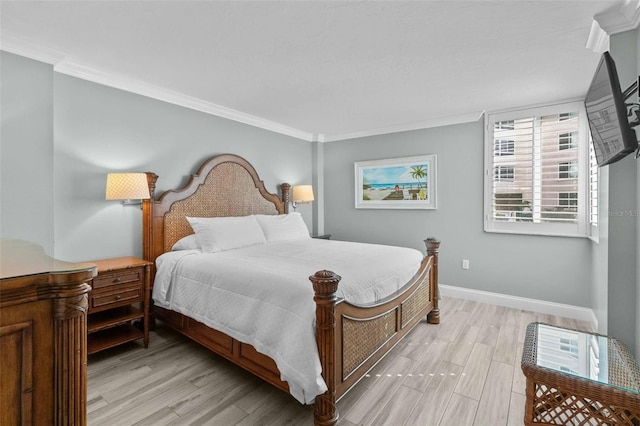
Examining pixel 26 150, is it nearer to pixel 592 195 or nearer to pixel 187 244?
pixel 187 244

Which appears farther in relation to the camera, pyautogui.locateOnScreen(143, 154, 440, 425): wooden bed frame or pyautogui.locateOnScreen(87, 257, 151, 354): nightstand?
pyautogui.locateOnScreen(87, 257, 151, 354): nightstand

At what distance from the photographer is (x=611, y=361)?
162 centimetres

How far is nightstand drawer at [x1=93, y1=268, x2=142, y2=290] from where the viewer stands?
2393 millimetres

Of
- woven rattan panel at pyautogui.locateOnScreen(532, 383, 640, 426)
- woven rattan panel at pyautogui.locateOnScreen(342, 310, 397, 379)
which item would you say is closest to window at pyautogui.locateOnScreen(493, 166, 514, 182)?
woven rattan panel at pyautogui.locateOnScreen(342, 310, 397, 379)

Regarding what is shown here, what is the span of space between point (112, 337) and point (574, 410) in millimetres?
3119

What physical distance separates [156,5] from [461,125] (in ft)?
11.6

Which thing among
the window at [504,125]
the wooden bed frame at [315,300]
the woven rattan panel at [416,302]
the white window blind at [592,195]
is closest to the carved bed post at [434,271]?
the wooden bed frame at [315,300]

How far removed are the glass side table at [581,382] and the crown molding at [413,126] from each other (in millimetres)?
2877

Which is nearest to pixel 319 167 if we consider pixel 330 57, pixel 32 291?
pixel 330 57

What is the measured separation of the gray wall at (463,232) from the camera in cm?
344

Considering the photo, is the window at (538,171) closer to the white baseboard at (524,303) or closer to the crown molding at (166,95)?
the crown molding at (166,95)

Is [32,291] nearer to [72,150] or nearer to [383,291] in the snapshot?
[383,291]

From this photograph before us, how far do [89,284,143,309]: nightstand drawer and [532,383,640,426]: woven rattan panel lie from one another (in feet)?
9.32

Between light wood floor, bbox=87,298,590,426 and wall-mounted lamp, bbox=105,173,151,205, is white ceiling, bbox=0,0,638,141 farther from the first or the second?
light wood floor, bbox=87,298,590,426
